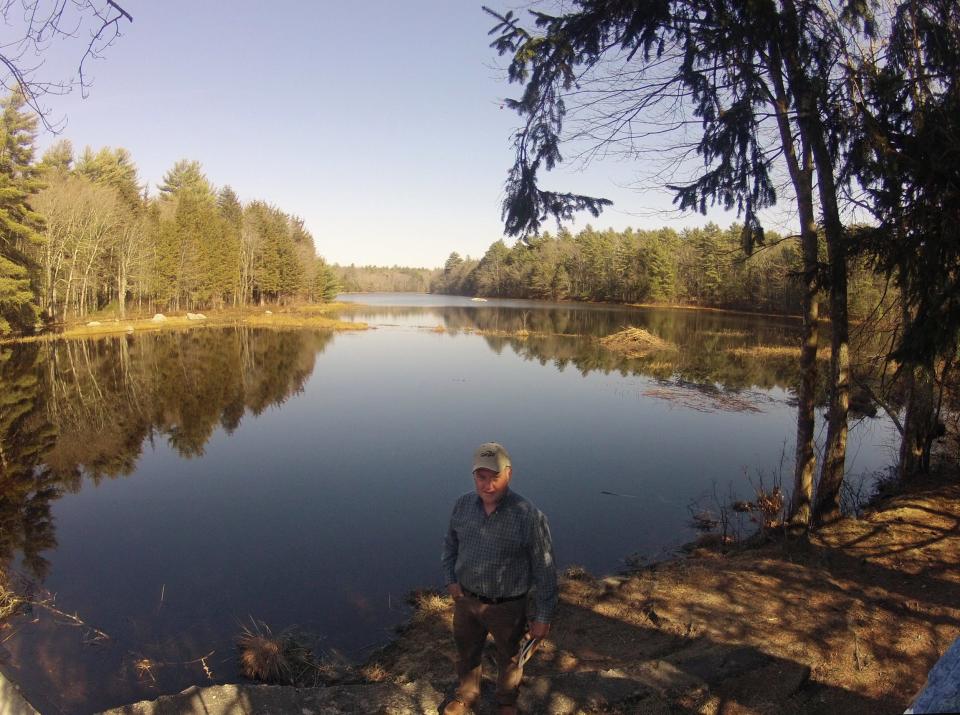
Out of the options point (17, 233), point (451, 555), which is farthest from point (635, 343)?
point (17, 233)

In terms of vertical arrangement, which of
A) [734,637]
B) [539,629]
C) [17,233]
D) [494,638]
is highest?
[17,233]

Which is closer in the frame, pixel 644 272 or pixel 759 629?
pixel 759 629

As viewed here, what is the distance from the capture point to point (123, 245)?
43062 millimetres

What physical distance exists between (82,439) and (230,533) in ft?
24.8

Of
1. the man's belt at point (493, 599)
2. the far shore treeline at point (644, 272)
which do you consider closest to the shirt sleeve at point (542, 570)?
the man's belt at point (493, 599)

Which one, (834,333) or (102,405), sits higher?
(834,333)

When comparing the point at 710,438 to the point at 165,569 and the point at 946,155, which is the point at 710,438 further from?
the point at 165,569

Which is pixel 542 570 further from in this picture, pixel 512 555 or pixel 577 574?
pixel 577 574

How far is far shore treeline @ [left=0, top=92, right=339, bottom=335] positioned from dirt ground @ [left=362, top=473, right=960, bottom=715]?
22.8 metres

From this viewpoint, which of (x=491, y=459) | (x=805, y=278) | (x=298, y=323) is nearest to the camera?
(x=491, y=459)

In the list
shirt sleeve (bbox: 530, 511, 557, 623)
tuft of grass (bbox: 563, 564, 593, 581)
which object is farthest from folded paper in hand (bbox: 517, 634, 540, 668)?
tuft of grass (bbox: 563, 564, 593, 581)

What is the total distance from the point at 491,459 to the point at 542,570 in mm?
707

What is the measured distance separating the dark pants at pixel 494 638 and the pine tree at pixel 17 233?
2883cm

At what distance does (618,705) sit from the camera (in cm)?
347
